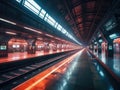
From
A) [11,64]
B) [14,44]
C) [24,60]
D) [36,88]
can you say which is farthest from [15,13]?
[14,44]

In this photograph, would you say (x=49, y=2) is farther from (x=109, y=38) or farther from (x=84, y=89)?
(x=109, y=38)

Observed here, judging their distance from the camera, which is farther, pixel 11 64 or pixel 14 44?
pixel 14 44

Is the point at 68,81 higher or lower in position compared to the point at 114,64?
lower

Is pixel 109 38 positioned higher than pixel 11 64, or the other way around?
pixel 109 38

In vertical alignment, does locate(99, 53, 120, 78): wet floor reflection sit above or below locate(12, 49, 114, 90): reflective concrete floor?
above

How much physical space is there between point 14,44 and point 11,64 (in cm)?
2444

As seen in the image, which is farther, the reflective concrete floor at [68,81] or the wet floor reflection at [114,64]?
the wet floor reflection at [114,64]

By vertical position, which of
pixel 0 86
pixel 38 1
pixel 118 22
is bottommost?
pixel 0 86

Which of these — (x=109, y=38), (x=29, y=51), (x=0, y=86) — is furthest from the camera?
(x=29, y=51)

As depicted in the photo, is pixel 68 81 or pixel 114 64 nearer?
pixel 68 81

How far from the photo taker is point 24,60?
1823cm

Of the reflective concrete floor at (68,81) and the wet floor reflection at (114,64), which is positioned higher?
the wet floor reflection at (114,64)

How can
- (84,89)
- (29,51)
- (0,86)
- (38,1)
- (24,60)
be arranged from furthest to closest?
(29,51) < (24,60) < (38,1) < (0,86) < (84,89)

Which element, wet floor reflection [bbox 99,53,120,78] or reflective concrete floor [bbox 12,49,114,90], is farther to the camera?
wet floor reflection [bbox 99,53,120,78]
